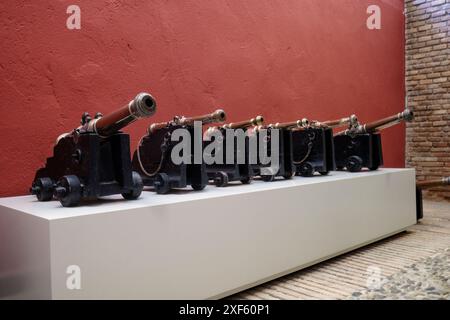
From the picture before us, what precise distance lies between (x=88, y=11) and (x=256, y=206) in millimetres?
1919

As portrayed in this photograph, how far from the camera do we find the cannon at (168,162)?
95.4 inches

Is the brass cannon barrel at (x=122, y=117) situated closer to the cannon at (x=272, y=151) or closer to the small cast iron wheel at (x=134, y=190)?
the small cast iron wheel at (x=134, y=190)

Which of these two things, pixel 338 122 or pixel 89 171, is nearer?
pixel 89 171

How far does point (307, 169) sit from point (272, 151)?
474 mm

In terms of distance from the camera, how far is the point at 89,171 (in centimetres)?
195

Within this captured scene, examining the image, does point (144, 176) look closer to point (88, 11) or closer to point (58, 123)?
point (58, 123)

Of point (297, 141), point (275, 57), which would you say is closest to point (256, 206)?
point (297, 141)

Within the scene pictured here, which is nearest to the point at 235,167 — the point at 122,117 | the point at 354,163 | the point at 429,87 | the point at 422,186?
the point at 122,117

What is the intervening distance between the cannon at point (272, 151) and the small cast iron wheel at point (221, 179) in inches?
19.2

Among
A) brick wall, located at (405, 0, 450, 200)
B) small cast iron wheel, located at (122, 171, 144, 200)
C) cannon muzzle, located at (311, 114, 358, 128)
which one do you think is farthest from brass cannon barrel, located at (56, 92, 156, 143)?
brick wall, located at (405, 0, 450, 200)

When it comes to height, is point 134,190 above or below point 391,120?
below

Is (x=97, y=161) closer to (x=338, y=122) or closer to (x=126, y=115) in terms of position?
(x=126, y=115)

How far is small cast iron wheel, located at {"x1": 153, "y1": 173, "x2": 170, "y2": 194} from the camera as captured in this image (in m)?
2.38

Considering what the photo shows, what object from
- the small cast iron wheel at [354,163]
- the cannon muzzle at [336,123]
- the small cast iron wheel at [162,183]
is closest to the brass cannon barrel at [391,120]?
the cannon muzzle at [336,123]
